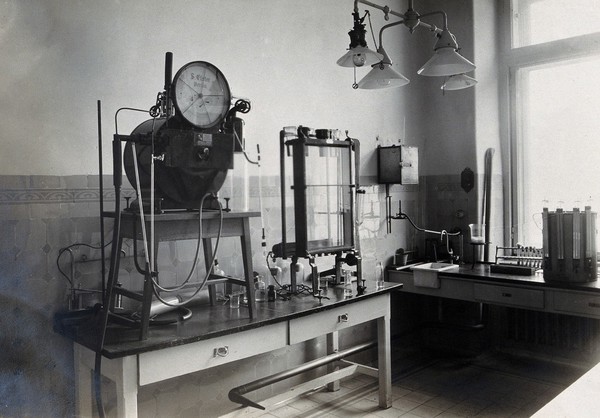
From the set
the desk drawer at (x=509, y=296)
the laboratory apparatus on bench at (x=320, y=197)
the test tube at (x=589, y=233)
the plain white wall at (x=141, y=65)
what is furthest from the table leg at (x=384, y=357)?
the test tube at (x=589, y=233)

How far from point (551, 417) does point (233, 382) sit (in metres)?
2.44

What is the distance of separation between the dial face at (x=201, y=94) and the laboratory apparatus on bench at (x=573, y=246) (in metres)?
2.68

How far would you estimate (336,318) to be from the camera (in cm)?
338

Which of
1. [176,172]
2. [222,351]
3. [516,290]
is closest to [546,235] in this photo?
[516,290]

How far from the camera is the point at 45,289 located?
9.16 ft

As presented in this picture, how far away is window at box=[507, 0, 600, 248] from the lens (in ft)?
15.3

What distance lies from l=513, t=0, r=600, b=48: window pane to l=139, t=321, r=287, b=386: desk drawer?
3.80 metres

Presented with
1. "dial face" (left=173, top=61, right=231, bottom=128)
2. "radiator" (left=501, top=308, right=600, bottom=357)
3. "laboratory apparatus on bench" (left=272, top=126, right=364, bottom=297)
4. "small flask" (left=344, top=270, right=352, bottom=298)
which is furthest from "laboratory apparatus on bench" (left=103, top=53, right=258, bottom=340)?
"radiator" (left=501, top=308, right=600, bottom=357)

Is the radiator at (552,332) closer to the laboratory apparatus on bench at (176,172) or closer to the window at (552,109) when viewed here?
the window at (552,109)

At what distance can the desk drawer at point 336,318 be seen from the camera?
3135mm

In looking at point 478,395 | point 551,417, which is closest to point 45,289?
point 551,417

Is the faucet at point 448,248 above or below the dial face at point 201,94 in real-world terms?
below

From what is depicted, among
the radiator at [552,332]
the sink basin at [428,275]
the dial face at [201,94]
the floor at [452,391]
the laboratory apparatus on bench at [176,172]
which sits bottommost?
the floor at [452,391]

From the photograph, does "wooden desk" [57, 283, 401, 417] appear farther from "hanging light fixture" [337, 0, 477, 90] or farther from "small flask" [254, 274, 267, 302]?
"hanging light fixture" [337, 0, 477, 90]
